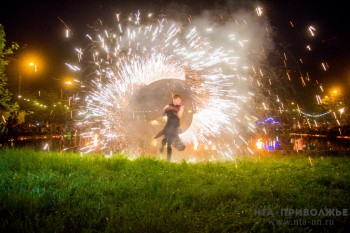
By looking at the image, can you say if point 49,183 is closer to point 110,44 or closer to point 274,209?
point 274,209

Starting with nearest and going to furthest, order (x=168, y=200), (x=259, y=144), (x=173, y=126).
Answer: (x=168, y=200)
(x=173, y=126)
(x=259, y=144)

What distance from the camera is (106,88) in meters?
12.2

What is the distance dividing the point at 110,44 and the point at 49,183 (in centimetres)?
784

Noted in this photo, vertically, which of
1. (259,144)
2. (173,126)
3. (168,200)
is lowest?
(168,200)

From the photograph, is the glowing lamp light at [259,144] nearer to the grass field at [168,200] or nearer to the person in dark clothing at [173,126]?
the person in dark clothing at [173,126]

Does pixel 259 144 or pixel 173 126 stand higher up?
pixel 173 126

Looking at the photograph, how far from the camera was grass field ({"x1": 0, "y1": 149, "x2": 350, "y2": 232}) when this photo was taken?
3.49m

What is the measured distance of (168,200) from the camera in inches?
171

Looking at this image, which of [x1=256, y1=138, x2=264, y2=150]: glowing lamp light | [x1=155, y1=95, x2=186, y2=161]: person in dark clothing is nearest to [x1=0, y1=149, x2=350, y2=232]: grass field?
[x1=155, y1=95, x2=186, y2=161]: person in dark clothing

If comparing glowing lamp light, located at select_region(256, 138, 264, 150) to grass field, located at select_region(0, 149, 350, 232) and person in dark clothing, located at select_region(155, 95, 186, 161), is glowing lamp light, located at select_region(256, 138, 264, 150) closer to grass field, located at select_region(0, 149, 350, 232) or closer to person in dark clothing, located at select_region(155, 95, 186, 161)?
person in dark clothing, located at select_region(155, 95, 186, 161)

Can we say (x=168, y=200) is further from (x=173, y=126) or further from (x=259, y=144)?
(x=259, y=144)

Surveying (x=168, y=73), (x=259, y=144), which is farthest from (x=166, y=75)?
(x=259, y=144)

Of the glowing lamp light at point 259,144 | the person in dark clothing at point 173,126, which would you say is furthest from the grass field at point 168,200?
the glowing lamp light at point 259,144

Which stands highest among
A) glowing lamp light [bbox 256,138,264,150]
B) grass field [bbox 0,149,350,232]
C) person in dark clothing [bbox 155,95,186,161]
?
person in dark clothing [bbox 155,95,186,161]
